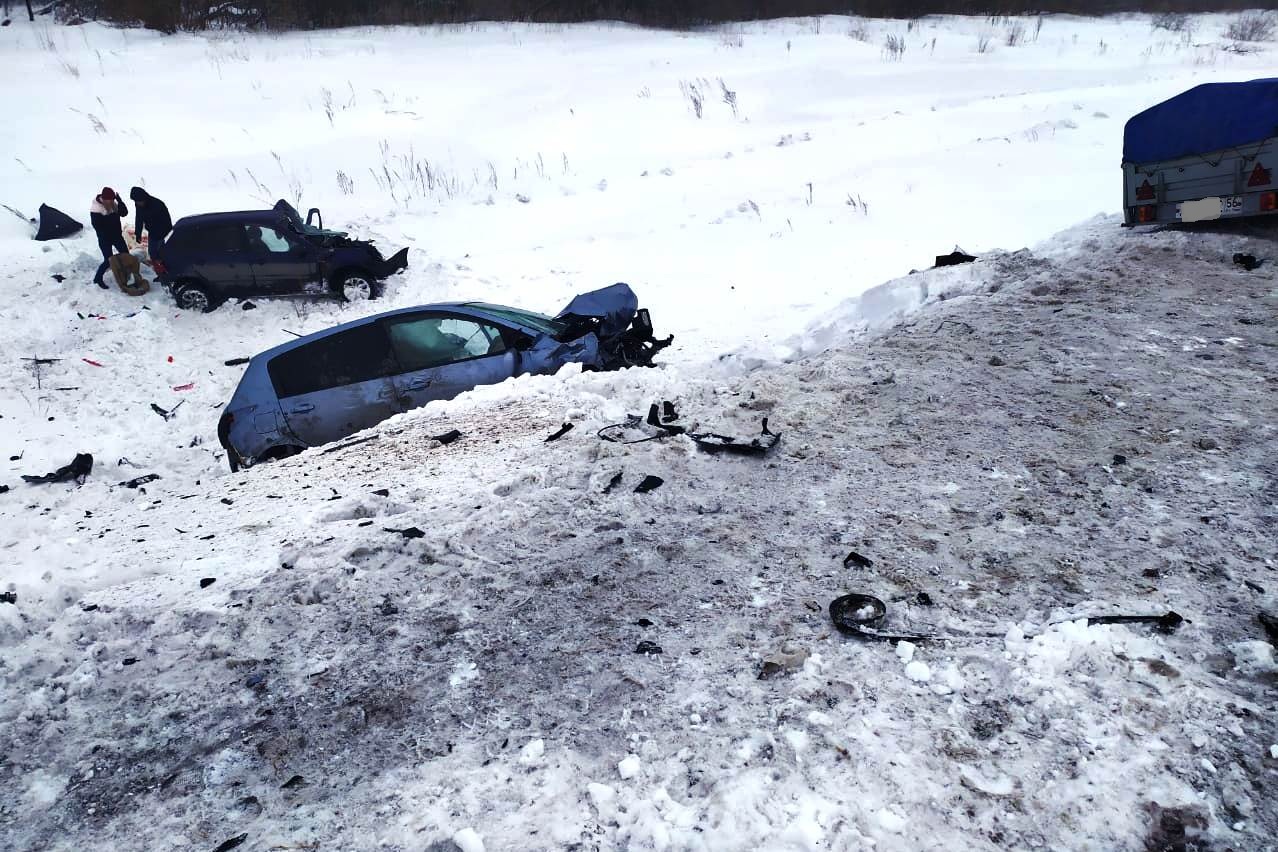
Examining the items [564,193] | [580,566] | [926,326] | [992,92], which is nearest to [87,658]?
[580,566]

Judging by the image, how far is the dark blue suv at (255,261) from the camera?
12648 mm

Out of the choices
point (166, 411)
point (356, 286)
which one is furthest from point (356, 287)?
point (166, 411)

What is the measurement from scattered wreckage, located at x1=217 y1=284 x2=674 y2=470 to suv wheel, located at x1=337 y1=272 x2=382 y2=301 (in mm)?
5286

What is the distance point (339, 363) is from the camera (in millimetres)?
7844

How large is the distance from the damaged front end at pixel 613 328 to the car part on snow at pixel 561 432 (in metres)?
1.90

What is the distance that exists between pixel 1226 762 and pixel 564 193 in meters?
16.3

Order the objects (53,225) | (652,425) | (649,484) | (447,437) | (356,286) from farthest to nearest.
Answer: (53,225), (356,286), (447,437), (652,425), (649,484)

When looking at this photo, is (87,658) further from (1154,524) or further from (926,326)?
(926,326)

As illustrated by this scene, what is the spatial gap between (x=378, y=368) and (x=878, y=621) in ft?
18.9

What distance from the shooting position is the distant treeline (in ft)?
87.5

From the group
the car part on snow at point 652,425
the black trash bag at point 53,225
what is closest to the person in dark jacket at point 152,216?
the black trash bag at point 53,225

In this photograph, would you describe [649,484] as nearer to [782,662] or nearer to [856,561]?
[856,561]

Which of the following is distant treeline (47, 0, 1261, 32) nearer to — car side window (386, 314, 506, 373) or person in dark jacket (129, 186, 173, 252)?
person in dark jacket (129, 186, 173, 252)

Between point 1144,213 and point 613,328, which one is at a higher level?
point 1144,213
